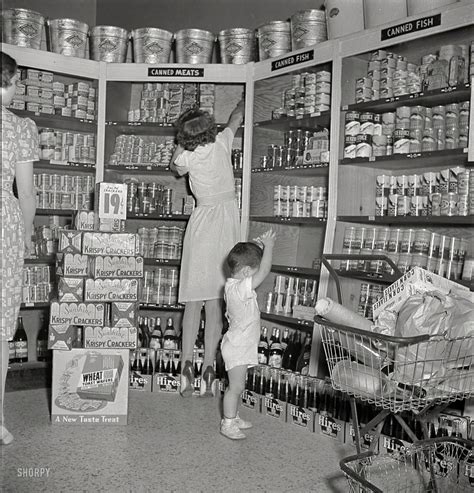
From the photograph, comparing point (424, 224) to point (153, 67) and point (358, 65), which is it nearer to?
point (358, 65)

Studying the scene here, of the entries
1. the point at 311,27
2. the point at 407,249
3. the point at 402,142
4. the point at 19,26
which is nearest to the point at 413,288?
the point at 407,249

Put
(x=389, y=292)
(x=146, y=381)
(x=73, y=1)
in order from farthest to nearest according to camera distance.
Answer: (x=73, y=1) < (x=146, y=381) < (x=389, y=292)

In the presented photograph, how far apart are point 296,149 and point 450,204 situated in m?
1.47

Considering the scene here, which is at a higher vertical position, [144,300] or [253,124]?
[253,124]

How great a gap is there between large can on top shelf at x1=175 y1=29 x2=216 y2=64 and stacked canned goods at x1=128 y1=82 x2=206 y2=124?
0.76 feet

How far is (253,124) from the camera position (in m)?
5.26

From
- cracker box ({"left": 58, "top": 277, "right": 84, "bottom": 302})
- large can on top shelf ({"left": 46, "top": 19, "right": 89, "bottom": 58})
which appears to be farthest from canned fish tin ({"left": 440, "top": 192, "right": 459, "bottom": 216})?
large can on top shelf ({"left": 46, "top": 19, "right": 89, "bottom": 58})

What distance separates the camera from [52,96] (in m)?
5.37

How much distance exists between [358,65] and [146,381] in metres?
2.80

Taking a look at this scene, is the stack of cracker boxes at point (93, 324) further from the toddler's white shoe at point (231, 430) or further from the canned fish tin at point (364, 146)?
the canned fish tin at point (364, 146)

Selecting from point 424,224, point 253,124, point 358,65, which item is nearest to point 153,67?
point 253,124

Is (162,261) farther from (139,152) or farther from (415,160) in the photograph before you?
(415,160)

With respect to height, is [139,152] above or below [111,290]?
above

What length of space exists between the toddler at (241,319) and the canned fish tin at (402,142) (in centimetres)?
109
